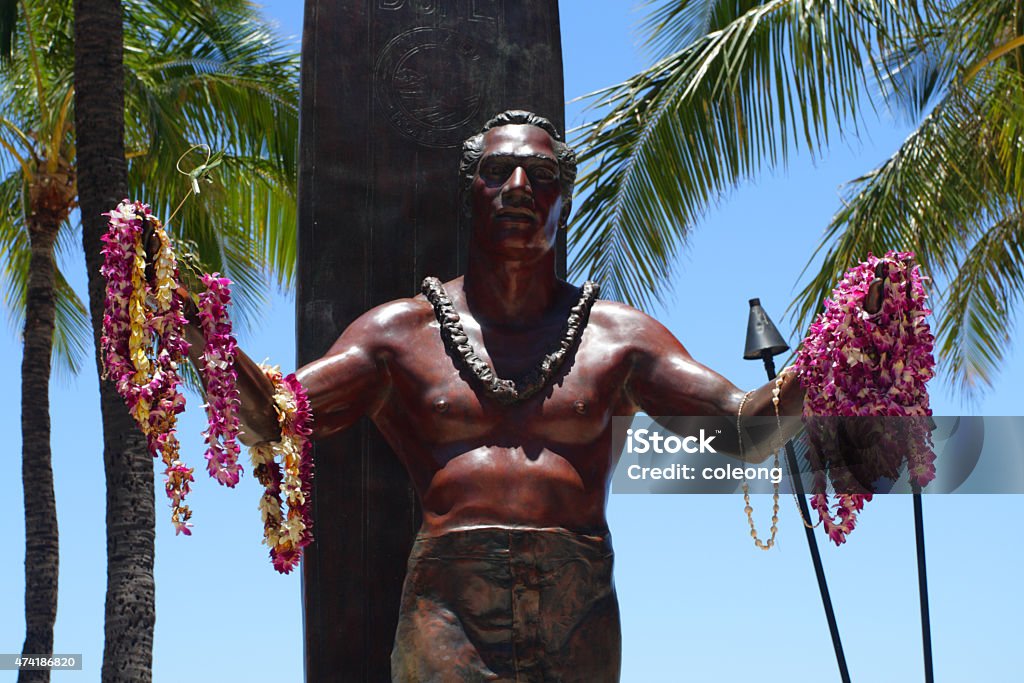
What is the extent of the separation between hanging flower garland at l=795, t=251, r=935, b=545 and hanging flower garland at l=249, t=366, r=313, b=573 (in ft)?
4.56

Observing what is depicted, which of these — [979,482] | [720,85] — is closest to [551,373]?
[979,482]

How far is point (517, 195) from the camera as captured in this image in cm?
516

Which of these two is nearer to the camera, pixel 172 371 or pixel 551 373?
pixel 172 371

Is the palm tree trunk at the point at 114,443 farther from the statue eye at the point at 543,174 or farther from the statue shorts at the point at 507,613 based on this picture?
the statue shorts at the point at 507,613

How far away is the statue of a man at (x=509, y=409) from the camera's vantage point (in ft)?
16.0

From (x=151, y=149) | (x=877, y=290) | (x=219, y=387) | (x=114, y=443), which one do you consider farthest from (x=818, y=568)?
(x=151, y=149)

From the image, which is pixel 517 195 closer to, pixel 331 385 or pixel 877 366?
pixel 331 385

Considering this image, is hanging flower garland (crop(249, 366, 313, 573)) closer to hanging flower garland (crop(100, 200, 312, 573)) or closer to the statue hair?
hanging flower garland (crop(100, 200, 312, 573))

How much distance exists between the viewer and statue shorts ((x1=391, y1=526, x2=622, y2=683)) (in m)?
4.87

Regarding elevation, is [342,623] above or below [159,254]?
below

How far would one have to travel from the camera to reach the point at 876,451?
4.69 metres

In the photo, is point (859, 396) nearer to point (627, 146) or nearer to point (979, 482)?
point (979, 482)

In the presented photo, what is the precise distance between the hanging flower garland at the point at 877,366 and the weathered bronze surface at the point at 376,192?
1.52 meters

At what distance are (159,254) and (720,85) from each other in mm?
6685
